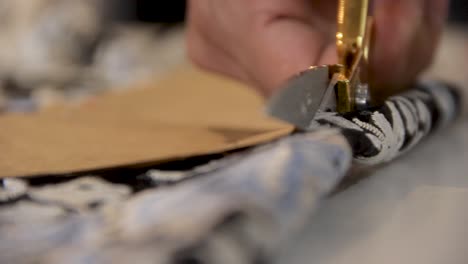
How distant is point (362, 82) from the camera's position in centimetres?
29

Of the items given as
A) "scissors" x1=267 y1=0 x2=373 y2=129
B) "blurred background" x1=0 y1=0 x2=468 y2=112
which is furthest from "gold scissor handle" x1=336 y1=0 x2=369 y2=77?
"blurred background" x1=0 y1=0 x2=468 y2=112

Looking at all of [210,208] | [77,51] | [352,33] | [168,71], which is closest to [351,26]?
[352,33]

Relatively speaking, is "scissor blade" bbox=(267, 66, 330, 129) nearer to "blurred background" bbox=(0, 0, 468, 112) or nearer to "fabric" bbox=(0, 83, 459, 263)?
"fabric" bbox=(0, 83, 459, 263)

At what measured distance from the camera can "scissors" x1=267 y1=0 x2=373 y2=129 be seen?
0.22 meters

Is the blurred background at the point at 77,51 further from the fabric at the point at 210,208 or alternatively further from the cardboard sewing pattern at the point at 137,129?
the fabric at the point at 210,208

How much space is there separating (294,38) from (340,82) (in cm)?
4

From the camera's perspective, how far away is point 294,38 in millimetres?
283

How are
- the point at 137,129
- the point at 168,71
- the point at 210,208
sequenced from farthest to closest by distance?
the point at 168,71, the point at 137,129, the point at 210,208

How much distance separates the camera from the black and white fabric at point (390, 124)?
0.24 m

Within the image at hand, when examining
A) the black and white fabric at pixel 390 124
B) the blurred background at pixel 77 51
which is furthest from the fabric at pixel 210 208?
the blurred background at pixel 77 51

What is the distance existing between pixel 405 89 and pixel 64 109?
A: 9.7 inches

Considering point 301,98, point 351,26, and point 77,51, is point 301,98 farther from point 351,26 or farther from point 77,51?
point 77,51

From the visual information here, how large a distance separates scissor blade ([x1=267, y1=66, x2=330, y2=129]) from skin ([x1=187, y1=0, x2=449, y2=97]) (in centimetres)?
4

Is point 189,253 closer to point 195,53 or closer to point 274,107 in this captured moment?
point 274,107
